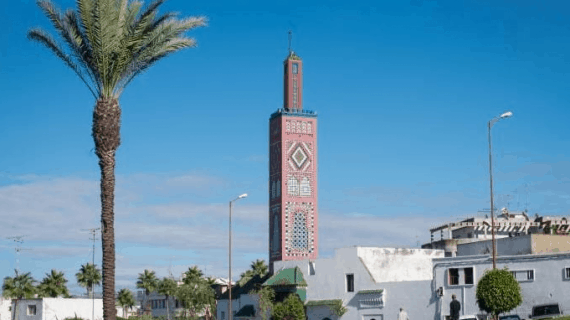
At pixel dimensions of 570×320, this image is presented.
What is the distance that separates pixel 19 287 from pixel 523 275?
209 ft

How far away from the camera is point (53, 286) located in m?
103

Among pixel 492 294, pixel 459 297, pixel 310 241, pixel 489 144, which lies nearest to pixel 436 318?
pixel 459 297

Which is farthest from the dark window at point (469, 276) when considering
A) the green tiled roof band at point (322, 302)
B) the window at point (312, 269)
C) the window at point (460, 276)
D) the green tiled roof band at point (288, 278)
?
the green tiled roof band at point (288, 278)

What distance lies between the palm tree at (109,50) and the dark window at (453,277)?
105 ft

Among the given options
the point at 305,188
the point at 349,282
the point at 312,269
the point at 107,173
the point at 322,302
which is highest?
the point at 305,188

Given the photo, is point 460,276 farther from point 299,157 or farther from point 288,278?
point 299,157

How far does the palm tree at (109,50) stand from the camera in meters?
28.7

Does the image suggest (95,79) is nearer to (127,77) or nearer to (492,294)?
(127,77)

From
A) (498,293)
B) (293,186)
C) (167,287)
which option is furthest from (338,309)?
(167,287)

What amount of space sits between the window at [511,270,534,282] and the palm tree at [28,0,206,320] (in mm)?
30504

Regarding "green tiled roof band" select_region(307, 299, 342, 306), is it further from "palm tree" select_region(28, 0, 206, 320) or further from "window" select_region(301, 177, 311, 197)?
"palm tree" select_region(28, 0, 206, 320)

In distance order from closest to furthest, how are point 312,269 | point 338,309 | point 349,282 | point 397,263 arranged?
point 338,309, point 349,282, point 397,263, point 312,269

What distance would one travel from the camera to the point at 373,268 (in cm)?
6669

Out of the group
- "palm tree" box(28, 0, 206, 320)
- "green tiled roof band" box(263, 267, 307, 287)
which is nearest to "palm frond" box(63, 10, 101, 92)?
"palm tree" box(28, 0, 206, 320)
